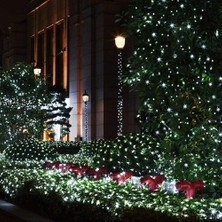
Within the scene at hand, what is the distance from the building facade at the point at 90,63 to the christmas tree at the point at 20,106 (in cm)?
679

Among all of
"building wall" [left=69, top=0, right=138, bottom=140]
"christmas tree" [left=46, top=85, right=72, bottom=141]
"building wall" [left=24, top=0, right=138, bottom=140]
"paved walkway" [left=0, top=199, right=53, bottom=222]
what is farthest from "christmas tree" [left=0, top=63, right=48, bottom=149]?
"paved walkway" [left=0, top=199, right=53, bottom=222]

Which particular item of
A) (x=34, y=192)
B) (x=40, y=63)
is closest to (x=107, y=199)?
(x=34, y=192)

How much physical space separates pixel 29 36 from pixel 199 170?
5235 cm

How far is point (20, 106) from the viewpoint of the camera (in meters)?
32.5

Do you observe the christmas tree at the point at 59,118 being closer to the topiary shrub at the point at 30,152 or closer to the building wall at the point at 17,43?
the building wall at the point at 17,43

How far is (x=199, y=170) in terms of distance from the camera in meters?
11.8

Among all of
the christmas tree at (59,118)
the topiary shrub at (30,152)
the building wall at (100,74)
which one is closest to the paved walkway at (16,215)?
the topiary shrub at (30,152)

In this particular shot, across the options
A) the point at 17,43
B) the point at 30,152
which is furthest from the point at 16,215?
the point at 17,43

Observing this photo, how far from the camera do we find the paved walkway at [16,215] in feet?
35.2

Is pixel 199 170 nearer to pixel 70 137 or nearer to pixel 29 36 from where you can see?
pixel 70 137

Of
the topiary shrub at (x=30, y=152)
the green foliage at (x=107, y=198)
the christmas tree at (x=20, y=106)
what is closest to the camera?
the green foliage at (x=107, y=198)

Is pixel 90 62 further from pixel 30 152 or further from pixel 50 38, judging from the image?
pixel 30 152

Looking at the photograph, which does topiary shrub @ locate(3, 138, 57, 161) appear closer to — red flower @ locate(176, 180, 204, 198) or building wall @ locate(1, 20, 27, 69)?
red flower @ locate(176, 180, 204, 198)

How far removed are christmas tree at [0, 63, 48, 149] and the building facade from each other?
22.3ft
